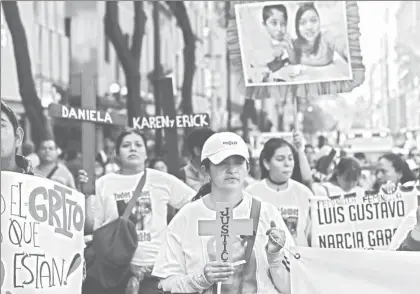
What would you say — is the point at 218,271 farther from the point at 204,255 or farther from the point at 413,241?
the point at 413,241

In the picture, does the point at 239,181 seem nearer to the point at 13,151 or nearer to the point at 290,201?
the point at 13,151

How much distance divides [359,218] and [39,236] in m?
3.47

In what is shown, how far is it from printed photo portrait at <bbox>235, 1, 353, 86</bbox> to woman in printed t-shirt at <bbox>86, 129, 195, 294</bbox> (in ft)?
8.03

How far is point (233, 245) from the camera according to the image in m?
4.93

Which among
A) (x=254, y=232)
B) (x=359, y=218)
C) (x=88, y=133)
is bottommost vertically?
(x=254, y=232)

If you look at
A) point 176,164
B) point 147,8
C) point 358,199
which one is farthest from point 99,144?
point 358,199

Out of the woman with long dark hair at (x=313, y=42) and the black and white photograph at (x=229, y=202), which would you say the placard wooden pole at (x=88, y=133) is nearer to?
the black and white photograph at (x=229, y=202)

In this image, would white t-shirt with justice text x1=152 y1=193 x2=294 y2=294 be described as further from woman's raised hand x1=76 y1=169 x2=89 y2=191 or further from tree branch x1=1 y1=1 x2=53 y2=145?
tree branch x1=1 y1=1 x2=53 y2=145

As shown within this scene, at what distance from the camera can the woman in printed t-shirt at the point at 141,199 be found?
7.59 m

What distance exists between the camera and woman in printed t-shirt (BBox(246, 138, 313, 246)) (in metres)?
7.55

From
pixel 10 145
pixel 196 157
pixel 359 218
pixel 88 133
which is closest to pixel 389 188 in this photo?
pixel 359 218

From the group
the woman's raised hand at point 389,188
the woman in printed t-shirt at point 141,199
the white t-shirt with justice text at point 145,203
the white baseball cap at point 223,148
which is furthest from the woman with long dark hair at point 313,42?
the white baseball cap at point 223,148

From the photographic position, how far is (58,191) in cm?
508

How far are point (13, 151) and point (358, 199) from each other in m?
3.54
